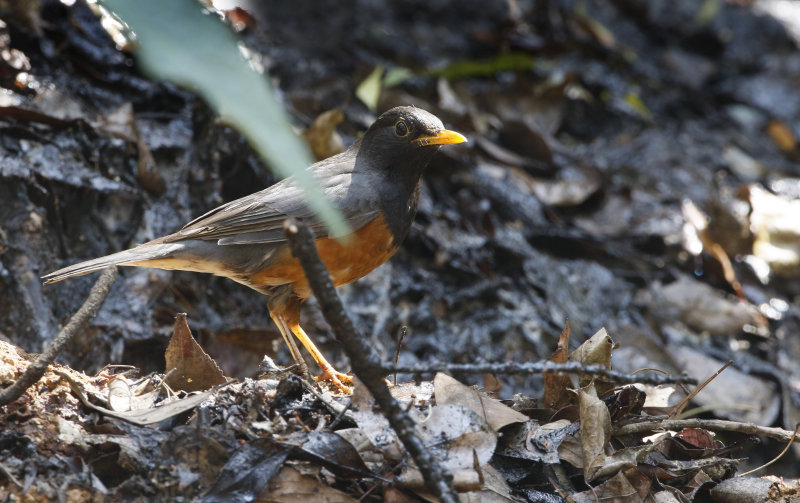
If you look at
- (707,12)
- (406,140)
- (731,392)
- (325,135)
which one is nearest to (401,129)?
(406,140)

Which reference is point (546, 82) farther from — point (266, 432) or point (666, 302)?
point (266, 432)

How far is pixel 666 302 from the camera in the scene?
580cm

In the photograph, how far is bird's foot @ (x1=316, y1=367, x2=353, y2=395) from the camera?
12.5 ft

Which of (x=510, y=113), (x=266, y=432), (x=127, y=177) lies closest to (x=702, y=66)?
(x=510, y=113)

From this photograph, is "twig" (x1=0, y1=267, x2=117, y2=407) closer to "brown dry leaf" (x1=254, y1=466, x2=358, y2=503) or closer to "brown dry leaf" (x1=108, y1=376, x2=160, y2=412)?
"brown dry leaf" (x1=108, y1=376, x2=160, y2=412)

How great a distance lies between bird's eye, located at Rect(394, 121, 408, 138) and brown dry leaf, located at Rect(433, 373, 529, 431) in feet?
5.90

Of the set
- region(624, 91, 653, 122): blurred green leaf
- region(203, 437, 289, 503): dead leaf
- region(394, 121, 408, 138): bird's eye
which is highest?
region(394, 121, 408, 138): bird's eye

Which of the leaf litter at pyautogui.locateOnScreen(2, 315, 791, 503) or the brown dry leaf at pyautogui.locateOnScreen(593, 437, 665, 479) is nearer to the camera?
the leaf litter at pyautogui.locateOnScreen(2, 315, 791, 503)

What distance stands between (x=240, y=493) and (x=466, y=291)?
314 cm

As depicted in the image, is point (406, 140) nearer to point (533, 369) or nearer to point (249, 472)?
point (533, 369)

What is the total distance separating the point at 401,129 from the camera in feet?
14.4

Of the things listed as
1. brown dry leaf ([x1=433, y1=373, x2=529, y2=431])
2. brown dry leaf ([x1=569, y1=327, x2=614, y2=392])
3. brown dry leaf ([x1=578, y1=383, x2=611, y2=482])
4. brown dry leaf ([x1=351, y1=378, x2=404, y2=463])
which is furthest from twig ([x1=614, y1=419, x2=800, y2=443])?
brown dry leaf ([x1=351, y1=378, x2=404, y2=463])

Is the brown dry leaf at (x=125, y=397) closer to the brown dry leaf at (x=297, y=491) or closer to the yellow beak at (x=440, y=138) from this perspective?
the brown dry leaf at (x=297, y=491)

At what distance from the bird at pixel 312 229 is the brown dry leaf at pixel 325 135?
104cm
